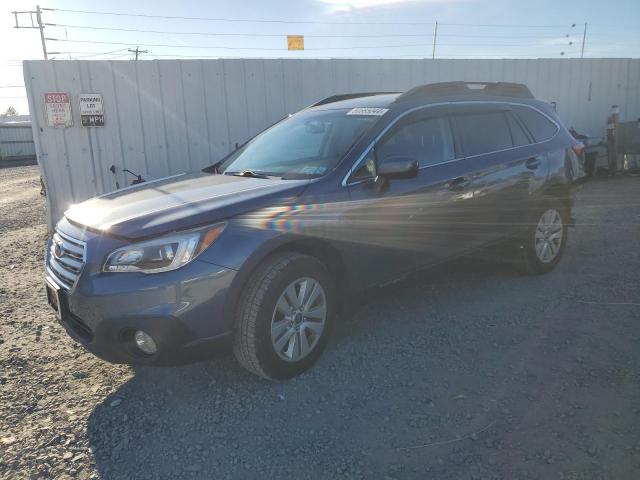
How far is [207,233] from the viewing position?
2.78m

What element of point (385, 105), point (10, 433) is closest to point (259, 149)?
point (385, 105)

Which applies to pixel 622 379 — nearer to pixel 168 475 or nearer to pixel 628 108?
pixel 168 475

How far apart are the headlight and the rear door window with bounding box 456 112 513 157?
2.51 m

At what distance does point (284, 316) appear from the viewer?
121 inches

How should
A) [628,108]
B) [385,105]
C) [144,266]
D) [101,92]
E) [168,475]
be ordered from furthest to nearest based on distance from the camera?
[628,108], [101,92], [385,105], [144,266], [168,475]

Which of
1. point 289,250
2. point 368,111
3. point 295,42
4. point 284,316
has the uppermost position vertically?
point 295,42

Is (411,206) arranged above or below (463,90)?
below

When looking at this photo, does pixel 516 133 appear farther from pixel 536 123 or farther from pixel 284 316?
pixel 284 316

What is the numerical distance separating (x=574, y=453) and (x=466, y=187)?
2.19 m

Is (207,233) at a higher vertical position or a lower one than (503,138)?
lower

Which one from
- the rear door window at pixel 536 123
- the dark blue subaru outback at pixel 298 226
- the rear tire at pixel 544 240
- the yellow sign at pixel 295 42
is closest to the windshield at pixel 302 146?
the dark blue subaru outback at pixel 298 226

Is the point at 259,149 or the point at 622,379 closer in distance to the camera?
the point at 622,379

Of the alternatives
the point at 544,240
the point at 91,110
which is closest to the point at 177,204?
the point at 544,240

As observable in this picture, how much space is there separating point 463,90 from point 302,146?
165cm
